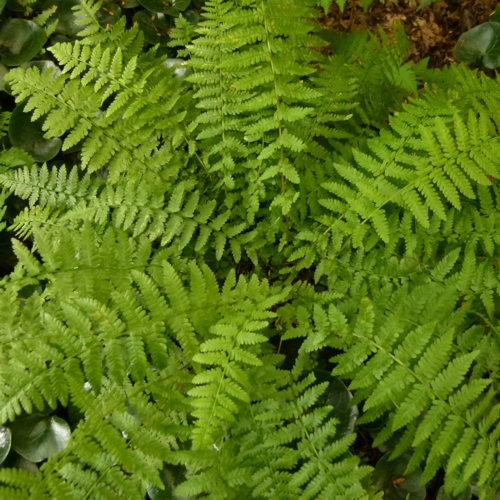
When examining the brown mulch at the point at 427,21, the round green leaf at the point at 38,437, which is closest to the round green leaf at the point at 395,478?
the round green leaf at the point at 38,437

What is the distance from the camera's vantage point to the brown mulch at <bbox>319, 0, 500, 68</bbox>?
12.4 feet

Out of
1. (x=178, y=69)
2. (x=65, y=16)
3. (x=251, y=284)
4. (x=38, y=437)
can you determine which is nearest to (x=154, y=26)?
(x=178, y=69)

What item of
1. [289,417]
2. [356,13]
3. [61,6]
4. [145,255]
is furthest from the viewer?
[356,13]

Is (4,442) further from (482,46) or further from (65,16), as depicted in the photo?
(482,46)

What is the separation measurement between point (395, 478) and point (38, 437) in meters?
1.87

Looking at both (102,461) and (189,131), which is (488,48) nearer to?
(189,131)

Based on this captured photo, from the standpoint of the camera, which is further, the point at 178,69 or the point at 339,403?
the point at 178,69

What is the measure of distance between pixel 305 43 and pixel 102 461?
2.19m

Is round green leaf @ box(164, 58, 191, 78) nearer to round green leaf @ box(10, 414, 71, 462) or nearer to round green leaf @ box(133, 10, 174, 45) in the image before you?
round green leaf @ box(133, 10, 174, 45)

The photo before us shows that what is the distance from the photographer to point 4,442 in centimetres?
227

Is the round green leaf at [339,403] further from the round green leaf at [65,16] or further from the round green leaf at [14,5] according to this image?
the round green leaf at [14,5]

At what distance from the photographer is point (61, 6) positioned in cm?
307

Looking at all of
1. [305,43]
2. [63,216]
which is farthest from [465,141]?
[63,216]

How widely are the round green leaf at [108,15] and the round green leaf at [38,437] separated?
252 centimetres
